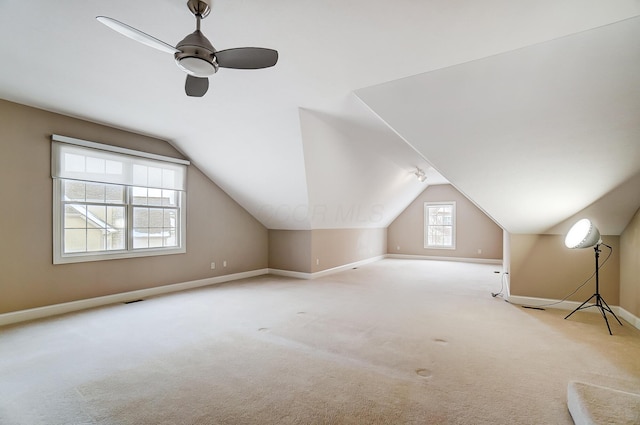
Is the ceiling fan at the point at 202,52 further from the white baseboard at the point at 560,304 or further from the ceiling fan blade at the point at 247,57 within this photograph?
the white baseboard at the point at 560,304

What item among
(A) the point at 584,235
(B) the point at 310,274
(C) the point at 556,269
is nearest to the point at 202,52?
(A) the point at 584,235

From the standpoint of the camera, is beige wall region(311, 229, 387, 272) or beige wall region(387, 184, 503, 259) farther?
beige wall region(387, 184, 503, 259)

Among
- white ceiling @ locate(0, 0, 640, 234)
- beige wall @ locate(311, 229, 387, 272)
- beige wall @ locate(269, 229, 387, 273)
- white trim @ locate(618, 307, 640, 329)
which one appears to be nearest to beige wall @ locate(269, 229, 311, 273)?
beige wall @ locate(269, 229, 387, 273)

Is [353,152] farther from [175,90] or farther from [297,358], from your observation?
[297,358]

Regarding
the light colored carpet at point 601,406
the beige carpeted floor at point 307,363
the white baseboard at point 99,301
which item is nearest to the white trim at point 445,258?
the beige carpeted floor at point 307,363

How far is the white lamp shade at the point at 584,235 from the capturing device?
3.37 meters

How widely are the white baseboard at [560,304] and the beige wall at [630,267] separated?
72mm

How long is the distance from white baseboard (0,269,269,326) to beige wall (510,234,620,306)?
5.15 metres

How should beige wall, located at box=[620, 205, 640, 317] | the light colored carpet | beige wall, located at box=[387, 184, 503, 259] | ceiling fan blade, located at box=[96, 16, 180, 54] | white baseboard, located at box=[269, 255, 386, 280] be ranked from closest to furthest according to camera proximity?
the light colored carpet
ceiling fan blade, located at box=[96, 16, 180, 54]
beige wall, located at box=[620, 205, 640, 317]
white baseboard, located at box=[269, 255, 386, 280]
beige wall, located at box=[387, 184, 503, 259]

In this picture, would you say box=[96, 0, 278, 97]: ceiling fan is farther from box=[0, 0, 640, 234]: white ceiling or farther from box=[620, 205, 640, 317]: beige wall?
box=[620, 205, 640, 317]: beige wall

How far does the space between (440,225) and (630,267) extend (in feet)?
19.6

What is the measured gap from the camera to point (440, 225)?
31.6ft

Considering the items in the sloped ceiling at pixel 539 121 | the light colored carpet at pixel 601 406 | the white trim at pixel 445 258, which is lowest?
the white trim at pixel 445 258

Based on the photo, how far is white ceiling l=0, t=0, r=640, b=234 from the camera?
6.91 ft
